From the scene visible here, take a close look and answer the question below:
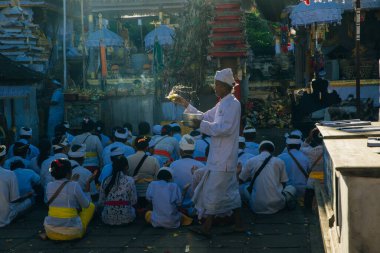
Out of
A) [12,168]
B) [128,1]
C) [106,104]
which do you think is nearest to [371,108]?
[106,104]

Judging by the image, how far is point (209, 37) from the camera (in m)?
16.6

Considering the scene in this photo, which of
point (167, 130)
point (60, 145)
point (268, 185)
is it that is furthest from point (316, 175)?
point (60, 145)

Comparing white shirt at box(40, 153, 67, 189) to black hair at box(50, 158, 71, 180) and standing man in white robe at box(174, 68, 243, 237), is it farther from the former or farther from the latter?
standing man in white robe at box(174, 68, 243, 237)

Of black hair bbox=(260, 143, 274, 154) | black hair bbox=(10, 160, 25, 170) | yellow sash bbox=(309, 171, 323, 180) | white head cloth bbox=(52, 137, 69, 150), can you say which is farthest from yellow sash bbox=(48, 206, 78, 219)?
yellow sash bbox=(309, 171, 323, 180)

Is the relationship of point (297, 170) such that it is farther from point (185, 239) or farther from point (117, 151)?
point (117, 151)

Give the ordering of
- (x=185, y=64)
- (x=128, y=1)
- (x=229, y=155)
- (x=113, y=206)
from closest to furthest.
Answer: (x=229, y=155) → (x=113, y=206) → (x=185, y=64) → (x=128, y=1)

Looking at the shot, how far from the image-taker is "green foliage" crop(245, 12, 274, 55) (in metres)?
32.9

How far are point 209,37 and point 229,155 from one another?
8926 mm

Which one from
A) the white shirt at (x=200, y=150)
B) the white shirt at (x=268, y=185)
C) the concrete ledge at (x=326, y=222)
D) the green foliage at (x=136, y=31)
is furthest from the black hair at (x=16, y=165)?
the green foliage at (x=136, y=31)

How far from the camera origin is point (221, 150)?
8.19 m

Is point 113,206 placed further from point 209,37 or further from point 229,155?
point 209,37

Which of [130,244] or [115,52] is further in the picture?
[115,52]

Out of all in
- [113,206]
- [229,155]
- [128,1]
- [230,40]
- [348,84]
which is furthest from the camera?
[128,1]

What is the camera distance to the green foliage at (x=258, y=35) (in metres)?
32.9
